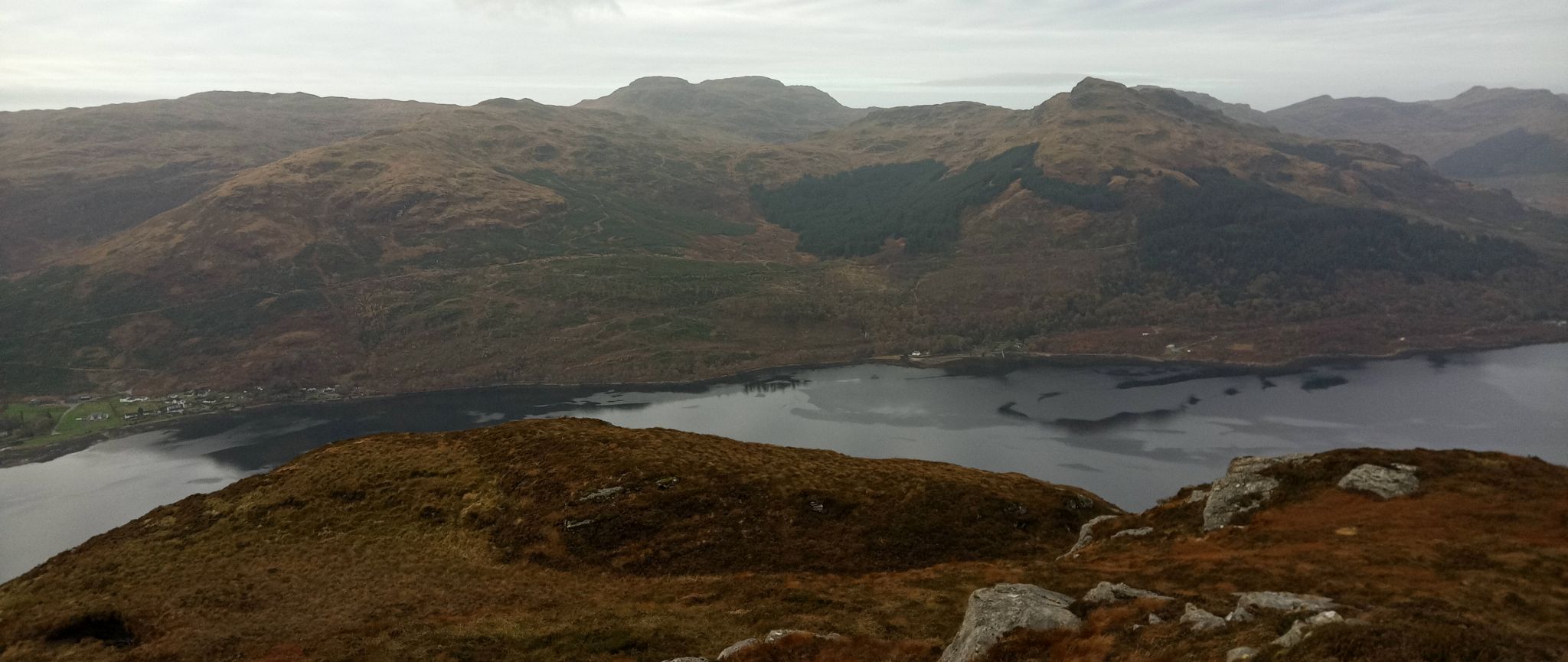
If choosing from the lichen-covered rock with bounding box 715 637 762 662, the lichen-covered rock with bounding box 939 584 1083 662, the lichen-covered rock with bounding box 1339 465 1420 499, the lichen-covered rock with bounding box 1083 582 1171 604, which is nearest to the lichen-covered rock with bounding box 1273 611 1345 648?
the lichen-covered rock with bounding box 1083 582 1171 604

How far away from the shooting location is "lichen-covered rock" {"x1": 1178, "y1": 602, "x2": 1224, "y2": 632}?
24547mm

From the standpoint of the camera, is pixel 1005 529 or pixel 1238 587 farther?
pixel 1005 529

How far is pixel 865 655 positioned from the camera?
29.0 meters

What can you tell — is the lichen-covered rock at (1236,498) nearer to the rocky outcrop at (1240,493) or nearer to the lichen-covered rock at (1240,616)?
the rocky outcrop at (1240,493)

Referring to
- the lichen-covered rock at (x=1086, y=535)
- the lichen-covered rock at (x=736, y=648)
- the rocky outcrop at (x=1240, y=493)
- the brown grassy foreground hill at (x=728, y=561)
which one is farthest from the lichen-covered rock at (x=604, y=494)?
the rocky outcrop at (x=1240, y=493)

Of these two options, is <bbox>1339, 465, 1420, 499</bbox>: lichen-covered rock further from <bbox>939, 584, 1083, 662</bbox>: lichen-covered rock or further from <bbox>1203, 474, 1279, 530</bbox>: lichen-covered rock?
<bbox>939, 584, 1083, 662</bbox>: lichen-covered rock

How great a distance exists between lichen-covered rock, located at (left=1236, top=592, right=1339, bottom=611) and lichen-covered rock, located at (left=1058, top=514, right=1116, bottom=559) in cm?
1578

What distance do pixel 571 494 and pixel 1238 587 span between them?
3750cm

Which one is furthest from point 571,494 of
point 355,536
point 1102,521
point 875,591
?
point 1102,521

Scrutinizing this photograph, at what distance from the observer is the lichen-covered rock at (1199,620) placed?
24547 millimetres

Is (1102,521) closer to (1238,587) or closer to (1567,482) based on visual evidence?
(1238,587)

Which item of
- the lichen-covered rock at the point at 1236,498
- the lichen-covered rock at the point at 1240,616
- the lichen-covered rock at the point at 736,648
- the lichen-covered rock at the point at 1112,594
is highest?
the lichen-covered rock at the point at 1240,616

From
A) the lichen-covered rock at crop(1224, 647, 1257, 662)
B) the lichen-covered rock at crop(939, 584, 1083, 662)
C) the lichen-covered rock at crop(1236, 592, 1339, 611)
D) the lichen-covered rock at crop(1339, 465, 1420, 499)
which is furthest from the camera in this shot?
the lichen-covered rock at crop(1339, 465, 1420, 499)

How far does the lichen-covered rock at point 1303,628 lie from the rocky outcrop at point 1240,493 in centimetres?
2048
